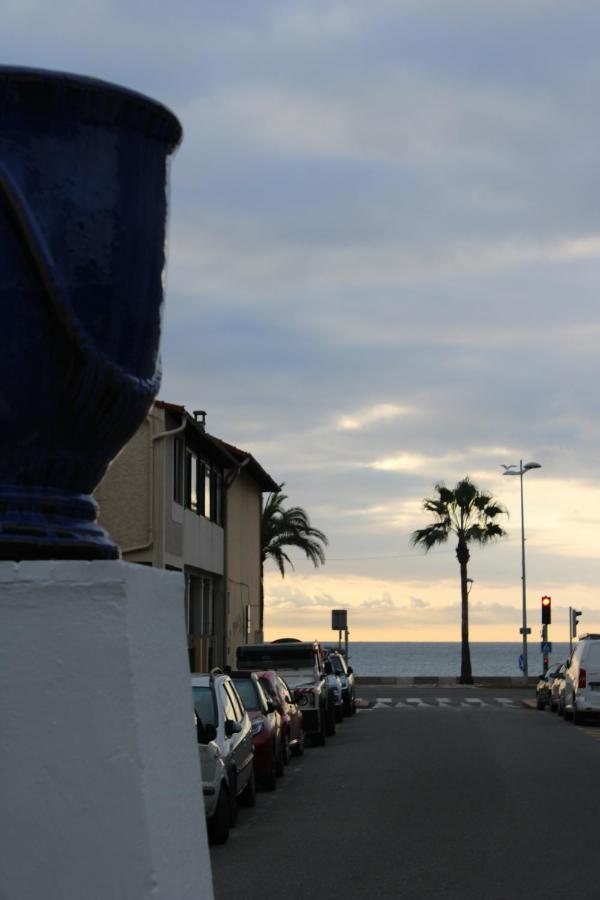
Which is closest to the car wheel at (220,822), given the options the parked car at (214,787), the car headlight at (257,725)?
the parked car at (214,787)

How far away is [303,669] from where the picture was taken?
28.0 meters

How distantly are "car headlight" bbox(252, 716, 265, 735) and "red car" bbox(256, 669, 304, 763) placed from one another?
178cm

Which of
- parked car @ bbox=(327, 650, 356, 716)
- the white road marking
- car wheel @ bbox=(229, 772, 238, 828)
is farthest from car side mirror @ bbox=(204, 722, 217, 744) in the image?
the white road marking

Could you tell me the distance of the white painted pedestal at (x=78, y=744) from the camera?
3.57 m

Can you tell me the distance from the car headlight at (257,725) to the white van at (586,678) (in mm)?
15507

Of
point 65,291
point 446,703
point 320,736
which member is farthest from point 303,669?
point 65,291

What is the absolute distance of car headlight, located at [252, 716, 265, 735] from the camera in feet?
58.5

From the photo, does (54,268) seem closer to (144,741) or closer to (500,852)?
(144,741)

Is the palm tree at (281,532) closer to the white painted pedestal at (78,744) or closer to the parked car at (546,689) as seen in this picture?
the parked car at (546,689)

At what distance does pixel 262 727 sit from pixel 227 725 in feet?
12.8

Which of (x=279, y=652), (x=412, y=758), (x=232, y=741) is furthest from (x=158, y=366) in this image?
(x=279, y=652)

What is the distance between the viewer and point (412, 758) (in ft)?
75.6

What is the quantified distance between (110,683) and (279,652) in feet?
82.2

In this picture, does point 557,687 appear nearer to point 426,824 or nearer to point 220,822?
point 426,824
